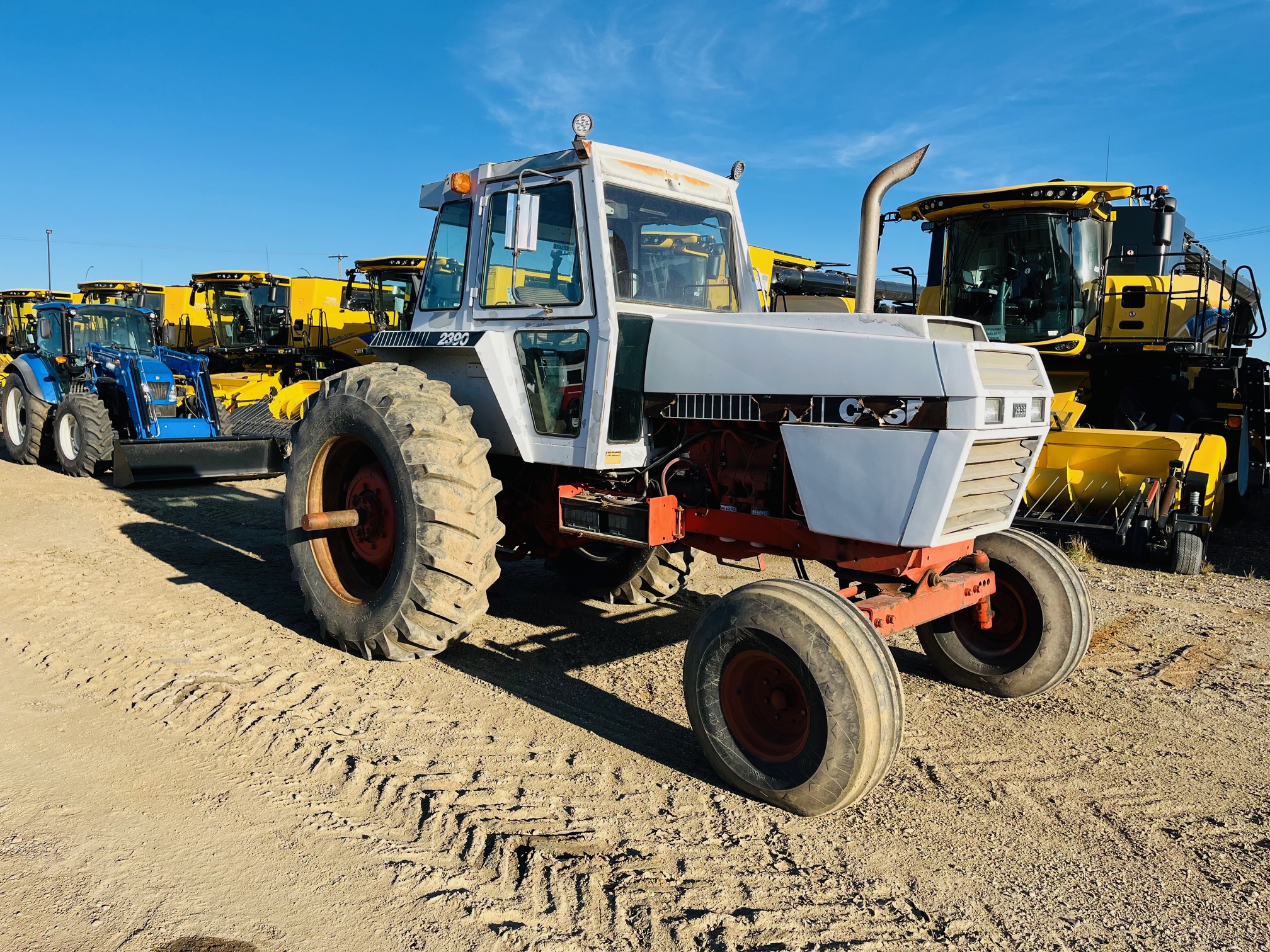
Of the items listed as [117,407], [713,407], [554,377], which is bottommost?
[117,407]

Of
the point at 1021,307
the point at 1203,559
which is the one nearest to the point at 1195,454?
the point at 1203,559

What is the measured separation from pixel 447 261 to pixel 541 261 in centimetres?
83

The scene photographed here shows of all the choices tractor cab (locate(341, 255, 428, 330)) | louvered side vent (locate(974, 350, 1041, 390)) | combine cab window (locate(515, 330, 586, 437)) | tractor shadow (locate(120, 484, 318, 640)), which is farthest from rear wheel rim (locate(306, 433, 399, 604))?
tractor cab (locate(341, 255, 428, 330))

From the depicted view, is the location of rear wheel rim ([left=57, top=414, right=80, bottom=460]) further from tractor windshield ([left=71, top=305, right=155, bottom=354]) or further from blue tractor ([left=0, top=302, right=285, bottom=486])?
tractor windshield ([left=71, top=305, right=155, bottom=354])

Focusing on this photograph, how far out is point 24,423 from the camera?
13242 millimetres

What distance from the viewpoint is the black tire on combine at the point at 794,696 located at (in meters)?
3.35

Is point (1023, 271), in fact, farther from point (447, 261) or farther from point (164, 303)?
point (164, 303)

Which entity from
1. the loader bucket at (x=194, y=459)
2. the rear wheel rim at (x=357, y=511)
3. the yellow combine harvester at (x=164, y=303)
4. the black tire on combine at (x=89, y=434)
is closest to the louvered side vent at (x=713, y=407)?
the rear wheel rim at (x=357, y=511)

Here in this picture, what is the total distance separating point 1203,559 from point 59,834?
8.01 m

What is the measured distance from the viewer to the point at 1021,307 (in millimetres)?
9859

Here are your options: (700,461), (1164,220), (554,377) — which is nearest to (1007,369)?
(700,461)

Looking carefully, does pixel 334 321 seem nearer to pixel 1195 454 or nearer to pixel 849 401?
pixel 1195 454

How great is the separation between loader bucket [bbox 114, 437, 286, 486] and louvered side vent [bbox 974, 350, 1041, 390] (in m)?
8.75

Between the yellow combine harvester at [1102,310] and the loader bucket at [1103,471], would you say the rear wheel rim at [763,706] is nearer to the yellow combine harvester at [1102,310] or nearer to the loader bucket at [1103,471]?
the loader bucket at [1103,471]
